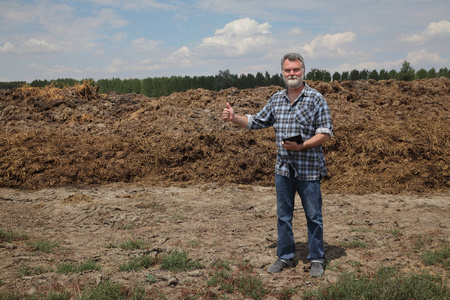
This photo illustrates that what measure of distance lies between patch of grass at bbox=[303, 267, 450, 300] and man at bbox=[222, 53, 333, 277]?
1.43 feet

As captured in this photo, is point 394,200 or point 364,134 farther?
point 364,134

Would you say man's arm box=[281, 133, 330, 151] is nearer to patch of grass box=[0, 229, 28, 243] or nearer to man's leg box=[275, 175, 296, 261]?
man's leg box=[275, 175, 296, 261]

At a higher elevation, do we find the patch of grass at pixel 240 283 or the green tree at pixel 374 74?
the green tree at pixel 374 74

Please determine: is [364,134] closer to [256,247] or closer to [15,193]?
[256,247]

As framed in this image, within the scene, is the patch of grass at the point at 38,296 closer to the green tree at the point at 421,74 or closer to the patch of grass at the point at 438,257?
the patch of grass at the point at 438,257

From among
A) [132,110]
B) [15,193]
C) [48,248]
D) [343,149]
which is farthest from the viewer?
[132,110]

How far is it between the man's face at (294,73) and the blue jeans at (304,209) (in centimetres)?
96

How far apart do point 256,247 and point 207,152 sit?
465 centimetres

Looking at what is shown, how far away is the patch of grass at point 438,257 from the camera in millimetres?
4348

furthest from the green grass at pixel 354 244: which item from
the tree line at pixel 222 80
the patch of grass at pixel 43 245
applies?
the tree line at pixel 222 80

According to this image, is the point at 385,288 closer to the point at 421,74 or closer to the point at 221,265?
the point at 221,265

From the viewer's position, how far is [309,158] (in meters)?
3.91

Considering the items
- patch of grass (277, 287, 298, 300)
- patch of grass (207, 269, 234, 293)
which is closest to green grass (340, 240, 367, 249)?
patch of grass (277, 287, 298, 300)

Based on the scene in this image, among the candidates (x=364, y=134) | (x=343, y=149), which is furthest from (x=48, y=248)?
(x=364, y=134)
